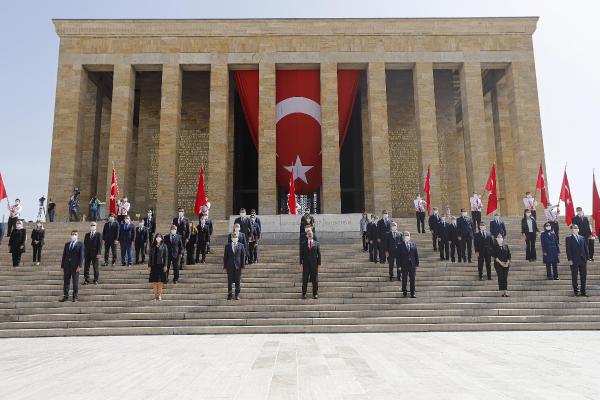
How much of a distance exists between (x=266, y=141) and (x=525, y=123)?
14.1 meters

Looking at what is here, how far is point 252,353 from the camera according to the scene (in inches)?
217

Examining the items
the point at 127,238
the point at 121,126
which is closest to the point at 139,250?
the point at 127,238

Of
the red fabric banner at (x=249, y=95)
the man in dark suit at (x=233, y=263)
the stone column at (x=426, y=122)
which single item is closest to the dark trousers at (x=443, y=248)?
the man in dark suit at (x=233, y=263)

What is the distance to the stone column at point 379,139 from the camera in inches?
864

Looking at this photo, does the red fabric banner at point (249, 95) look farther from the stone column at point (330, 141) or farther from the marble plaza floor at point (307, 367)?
the marble plaza floor at point (307, 367)

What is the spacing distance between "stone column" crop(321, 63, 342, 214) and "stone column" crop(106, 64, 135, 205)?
10.4 metres

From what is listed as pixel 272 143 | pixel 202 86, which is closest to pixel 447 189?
pixel 272 143

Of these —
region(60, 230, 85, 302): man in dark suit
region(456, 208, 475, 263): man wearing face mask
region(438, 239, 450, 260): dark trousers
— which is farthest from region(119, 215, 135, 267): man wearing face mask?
region(456, 208, 475, 263): man wearing face mask

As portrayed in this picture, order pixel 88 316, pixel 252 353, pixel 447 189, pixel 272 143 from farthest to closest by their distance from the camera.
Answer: pixel 447 189 < pixel 272 143 < pixel 88 316 < pixel 252 353

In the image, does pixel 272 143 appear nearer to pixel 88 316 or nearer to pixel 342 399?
pixel 88 316

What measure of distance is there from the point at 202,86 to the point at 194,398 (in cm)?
2521

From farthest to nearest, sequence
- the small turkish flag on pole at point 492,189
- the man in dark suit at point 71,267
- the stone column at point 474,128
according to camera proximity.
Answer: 1. the stone column at point 474,128
2. the small turkish flag on pole at point 492,189
3. the man in dark suit at point 71,267

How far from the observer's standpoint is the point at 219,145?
22281mm

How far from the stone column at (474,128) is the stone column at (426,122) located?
173cm
